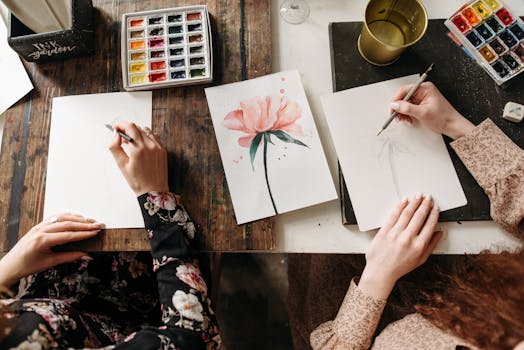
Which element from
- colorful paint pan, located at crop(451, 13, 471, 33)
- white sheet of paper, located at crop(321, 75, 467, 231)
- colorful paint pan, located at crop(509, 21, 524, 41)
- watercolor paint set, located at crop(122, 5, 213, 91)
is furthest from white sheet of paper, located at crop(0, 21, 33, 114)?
colorful paint pan, located at crop(509, 21, 524, 41)

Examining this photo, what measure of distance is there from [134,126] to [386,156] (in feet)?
1.78

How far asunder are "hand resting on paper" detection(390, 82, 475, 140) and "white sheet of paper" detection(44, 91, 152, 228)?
1.87 feet

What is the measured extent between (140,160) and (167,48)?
0.27 m

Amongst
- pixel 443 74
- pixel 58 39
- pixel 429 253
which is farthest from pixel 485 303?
pixel 58 39

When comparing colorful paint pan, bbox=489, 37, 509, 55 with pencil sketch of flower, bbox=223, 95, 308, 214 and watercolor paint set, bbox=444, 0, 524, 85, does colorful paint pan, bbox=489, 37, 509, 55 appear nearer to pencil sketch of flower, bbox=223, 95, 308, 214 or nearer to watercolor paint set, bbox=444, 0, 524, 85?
watercolor paint set, bbox=444, 0, 524, 85

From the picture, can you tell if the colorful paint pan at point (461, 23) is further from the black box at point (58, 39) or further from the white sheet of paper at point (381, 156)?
the black box at point (58, 39)

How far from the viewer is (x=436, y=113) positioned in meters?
0.79

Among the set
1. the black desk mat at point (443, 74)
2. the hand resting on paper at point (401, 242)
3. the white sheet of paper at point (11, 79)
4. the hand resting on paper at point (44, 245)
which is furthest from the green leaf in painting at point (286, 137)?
the white sheet of paper at point (11, 79)

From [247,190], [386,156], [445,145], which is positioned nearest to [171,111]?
[247,190]

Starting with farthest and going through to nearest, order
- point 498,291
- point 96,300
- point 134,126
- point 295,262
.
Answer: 1. point 295,262
2. point 96,300
3. point 134,126
4. point 498,291

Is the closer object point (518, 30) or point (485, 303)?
point (485, 303)

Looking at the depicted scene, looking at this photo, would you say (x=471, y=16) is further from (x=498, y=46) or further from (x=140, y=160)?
(x=140, y=160)

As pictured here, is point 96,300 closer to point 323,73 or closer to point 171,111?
point 171,111

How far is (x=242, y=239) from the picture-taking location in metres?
0.78
